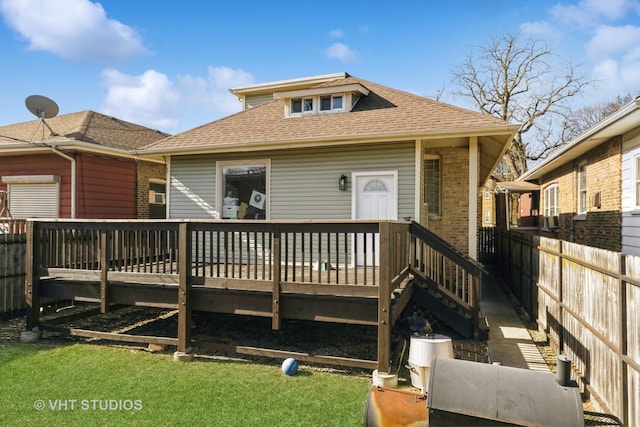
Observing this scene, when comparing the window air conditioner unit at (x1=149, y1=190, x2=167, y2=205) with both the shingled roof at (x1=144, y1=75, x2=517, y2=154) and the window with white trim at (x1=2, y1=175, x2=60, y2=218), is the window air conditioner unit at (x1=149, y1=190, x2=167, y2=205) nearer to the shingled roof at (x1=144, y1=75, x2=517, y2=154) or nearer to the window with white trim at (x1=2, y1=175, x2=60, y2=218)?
the window with white trim at (x1=2, y1=175, x2=60, y2=218)

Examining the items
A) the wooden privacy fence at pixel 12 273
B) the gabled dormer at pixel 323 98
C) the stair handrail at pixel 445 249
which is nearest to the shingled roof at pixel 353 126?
the gabled dormer at pixel 323 98

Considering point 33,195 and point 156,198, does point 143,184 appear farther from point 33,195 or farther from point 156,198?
point 33,195

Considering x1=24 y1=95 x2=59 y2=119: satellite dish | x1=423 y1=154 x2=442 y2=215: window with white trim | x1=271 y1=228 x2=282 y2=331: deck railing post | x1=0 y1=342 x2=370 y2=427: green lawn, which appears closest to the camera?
x1=0 y1=342 x2=370 y2=427: green lawn

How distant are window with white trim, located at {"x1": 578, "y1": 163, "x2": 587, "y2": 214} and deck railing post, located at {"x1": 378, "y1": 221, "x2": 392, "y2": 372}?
9443 mm

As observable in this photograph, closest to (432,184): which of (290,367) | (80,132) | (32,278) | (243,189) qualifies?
(243,189)

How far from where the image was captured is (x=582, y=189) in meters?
11.8

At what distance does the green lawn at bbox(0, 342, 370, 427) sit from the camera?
3.82m

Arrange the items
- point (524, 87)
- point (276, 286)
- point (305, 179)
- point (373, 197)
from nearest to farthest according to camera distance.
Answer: point (276, 286) < point (373, 197) < point (305, 179) < point (524, 87)

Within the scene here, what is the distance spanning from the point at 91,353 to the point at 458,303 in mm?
5344

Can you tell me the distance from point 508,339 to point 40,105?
12.6 meters

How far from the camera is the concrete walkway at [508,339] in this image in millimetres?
5316

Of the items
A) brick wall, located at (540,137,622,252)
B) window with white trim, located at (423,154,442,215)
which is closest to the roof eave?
window with white trim, located at (423,154,442,215)

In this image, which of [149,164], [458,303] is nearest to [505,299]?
[458,303]

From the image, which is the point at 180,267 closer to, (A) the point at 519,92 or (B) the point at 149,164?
(B) the point at 149,164
